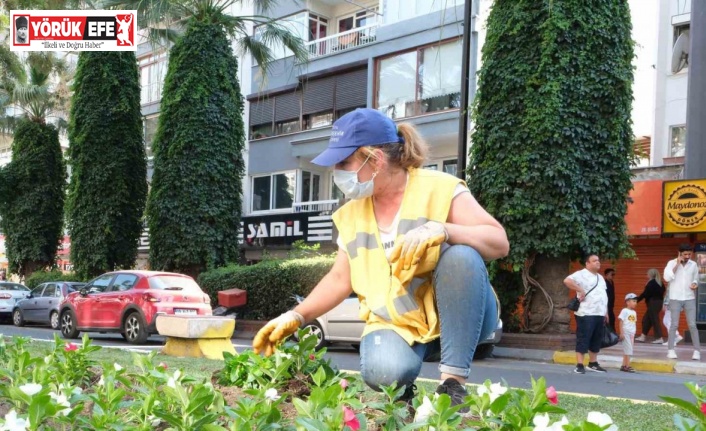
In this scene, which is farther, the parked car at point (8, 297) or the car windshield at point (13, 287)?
the car windshield at point (13, 287)

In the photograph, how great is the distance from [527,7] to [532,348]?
6441 millimetres

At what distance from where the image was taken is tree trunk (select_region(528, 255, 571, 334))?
50.7 feet

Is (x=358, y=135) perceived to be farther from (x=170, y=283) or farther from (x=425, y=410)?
(x=170, y=283)

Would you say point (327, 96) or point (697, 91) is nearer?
point (697, 91)

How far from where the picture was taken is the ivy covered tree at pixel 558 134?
14.8 meters

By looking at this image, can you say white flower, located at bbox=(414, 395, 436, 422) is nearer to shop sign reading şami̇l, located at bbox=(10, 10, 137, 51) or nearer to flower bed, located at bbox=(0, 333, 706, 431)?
flower bed, located at bbox=(0, 333, 706, 431)

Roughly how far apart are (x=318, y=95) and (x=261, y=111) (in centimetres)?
377

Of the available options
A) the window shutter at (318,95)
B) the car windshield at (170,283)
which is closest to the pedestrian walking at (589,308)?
the car windshield at (170,283)

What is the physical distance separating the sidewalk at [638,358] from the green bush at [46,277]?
18.8 m

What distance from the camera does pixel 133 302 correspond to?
16.3 m

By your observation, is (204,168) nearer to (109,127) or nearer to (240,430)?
(109,127)

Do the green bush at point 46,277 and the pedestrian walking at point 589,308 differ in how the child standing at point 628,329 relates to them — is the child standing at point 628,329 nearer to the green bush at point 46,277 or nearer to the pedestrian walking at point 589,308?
the pedestrian walking at point 589,308

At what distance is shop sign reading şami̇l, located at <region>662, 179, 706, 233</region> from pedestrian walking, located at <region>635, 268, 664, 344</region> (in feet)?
3.93

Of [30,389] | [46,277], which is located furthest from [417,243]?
[46,277]
